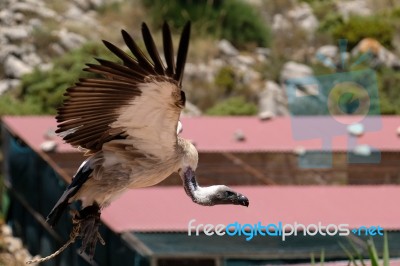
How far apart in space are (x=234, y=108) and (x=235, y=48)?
25.6 feet

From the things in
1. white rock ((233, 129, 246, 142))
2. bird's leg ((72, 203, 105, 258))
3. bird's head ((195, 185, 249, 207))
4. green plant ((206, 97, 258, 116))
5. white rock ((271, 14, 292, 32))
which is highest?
white rock ((271, 14, 292, 32))

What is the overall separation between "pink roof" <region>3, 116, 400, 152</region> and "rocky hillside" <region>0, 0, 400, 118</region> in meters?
6.79

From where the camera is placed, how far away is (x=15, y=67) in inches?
1108

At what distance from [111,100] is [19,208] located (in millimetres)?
10765

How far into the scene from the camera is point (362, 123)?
18031 millimetres

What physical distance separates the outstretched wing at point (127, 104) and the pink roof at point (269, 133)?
9111mm

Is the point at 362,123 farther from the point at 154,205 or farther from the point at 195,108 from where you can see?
the point at 195,108

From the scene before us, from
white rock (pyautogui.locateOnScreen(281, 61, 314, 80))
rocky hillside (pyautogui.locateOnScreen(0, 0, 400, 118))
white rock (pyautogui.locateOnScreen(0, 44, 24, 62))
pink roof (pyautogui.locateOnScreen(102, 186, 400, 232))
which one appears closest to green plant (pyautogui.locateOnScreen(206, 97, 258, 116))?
rocky hillside (pyautogui.locateOnScreen(0, 0, 400, 118))

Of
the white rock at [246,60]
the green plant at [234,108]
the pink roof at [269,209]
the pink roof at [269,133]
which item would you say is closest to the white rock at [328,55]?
the white rock at [246,60]

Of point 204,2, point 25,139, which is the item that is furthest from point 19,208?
point 204,2

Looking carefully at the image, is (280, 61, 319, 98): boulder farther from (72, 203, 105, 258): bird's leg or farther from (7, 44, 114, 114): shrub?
(72, 203, 105, 258): bird's leg

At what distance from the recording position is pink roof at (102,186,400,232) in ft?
36.7

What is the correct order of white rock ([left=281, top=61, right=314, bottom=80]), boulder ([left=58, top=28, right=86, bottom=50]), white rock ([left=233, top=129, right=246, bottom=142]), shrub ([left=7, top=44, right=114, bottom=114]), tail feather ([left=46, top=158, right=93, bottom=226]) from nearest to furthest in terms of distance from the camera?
tail feather ([left=46, top=158, right=93, bottom=226]) → white rock ([left=233, top=129, right=246, bottom=142]) → shrub ([left=7, top=44, right=114, bottom=114]) → boulder ([left=58, top=28, right=86, bottom=50]) → white rock ([left=281, top=61, right=314, bottom=80])

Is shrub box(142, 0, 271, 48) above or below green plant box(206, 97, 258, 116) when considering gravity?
above
